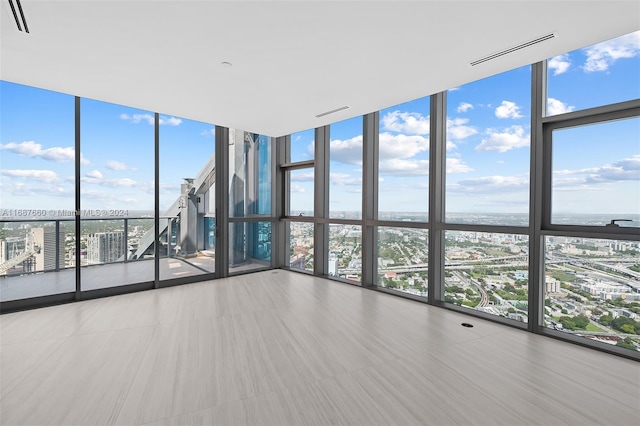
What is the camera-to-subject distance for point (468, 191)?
3.54m

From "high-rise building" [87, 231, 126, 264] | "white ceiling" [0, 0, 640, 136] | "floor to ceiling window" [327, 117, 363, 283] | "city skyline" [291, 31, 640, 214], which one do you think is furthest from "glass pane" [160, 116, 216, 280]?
"city skyline" [291, 31, 640, 214]

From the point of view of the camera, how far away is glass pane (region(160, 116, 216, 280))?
4.54m

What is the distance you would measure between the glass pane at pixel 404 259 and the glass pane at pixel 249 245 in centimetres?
259

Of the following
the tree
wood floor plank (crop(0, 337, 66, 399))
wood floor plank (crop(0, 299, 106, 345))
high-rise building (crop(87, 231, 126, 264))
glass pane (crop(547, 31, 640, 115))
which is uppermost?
glass pane (crop(547, 31, 640, 115))

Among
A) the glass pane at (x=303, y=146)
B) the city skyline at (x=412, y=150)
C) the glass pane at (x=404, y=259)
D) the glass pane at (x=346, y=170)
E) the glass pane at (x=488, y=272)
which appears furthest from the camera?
the glass pane at (x=303, y=146)

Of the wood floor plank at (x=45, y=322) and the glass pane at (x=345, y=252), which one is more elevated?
the glass pane at (x=345, y=252)

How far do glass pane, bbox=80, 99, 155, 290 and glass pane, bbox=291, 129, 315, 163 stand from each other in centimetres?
259

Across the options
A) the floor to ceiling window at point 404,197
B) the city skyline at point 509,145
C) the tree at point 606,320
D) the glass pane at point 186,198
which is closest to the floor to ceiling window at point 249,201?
the glass pane at point 186,198

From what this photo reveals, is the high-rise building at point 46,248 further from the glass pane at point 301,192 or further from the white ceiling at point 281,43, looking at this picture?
the glass pane at point 301,192

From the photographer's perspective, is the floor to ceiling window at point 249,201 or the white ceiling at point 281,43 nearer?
the white ceiling at point 281,43

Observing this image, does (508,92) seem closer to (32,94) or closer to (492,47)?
(492,47)

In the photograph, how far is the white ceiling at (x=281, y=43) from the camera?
1.87 metres

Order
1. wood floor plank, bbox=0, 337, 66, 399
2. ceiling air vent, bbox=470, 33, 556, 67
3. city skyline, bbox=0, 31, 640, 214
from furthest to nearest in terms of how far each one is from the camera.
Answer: city skyline, bbox=0, 31, 640, 214
ceiling air vent, bbox=470, 33, 556, 67
wood floor plank, bbox=0, 337, 66, 399

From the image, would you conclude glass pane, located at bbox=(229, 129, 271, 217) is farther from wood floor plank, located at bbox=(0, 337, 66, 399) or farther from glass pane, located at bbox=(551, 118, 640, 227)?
glass pane, located at bbox=(551, 118, 640, 227)
